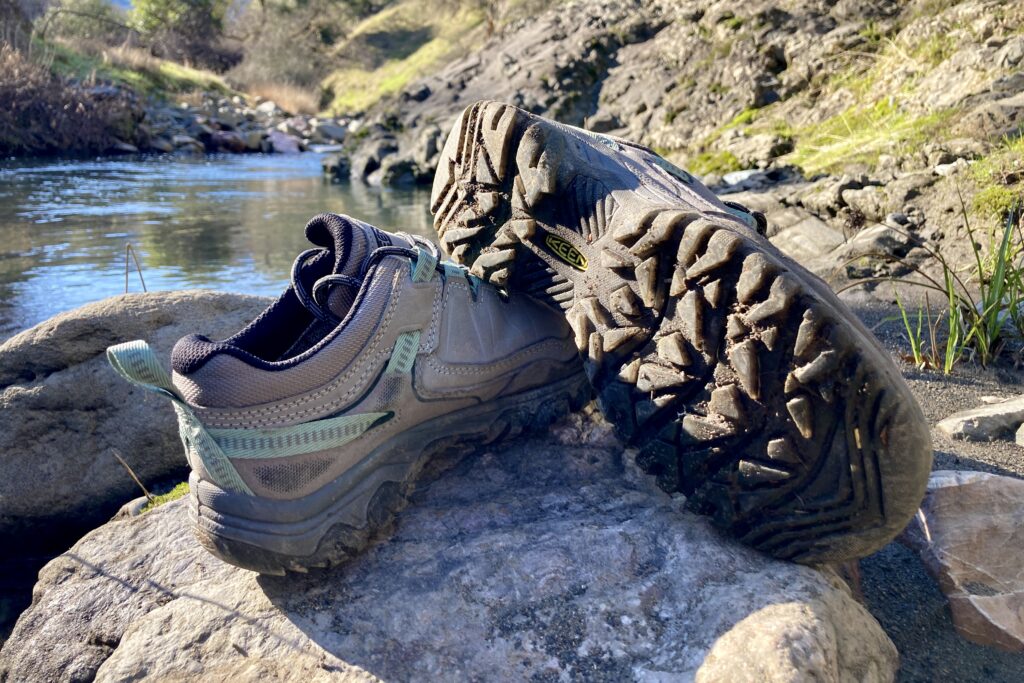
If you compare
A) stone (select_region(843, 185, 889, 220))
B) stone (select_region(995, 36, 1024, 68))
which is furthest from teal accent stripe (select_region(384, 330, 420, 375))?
stone (select_region(995, 36, 1024, 68))

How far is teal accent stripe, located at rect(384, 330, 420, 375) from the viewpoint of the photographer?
2.13 meters

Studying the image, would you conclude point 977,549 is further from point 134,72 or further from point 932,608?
point 134,72

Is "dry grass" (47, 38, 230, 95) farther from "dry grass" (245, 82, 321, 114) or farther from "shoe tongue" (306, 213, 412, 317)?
"shoe tongue" (306, 213, 412, 317)

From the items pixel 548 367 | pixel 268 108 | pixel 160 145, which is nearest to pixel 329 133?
pixel 160 145

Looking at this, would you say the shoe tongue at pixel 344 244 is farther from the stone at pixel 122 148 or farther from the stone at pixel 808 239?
the stone at pixel 122 148

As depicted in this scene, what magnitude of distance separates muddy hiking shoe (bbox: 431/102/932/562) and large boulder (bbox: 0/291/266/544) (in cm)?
189

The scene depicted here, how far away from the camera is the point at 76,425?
3414 millimetres

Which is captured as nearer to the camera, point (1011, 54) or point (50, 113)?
point (1011, 54)

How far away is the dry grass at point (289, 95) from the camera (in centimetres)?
3444

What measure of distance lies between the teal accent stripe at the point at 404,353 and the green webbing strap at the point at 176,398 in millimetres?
465

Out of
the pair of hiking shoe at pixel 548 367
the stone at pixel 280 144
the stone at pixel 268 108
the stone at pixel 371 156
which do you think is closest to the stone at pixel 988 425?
the pair of hiking shoe at pixel 548 367

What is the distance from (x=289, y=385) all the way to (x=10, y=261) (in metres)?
7.35

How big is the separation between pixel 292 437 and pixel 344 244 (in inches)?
23.0

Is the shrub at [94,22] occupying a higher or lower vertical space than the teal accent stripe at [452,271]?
higher
